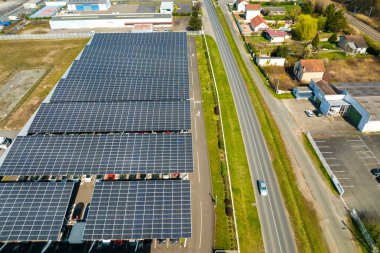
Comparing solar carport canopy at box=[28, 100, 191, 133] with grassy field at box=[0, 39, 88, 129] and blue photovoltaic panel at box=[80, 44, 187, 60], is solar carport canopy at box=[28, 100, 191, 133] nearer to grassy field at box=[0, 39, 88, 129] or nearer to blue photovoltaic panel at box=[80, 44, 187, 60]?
grassy field at box=[0, 39, 88, 129]

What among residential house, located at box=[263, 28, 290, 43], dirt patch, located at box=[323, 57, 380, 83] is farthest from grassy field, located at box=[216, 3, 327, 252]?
residential house, located at box=[263, 28, 290, 43]

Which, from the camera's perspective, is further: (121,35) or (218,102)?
(121,35)

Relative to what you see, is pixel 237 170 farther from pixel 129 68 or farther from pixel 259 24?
pixel 259 24

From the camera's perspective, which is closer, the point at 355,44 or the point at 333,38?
the point at 355,44

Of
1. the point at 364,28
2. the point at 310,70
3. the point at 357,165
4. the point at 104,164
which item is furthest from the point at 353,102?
the point at 364,28

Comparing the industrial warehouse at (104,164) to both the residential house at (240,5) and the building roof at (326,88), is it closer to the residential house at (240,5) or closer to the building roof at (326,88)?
the building roof at (326,88)

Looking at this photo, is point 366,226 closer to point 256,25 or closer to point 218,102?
point 218,102

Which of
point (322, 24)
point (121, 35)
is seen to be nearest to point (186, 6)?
point (121, 35)
